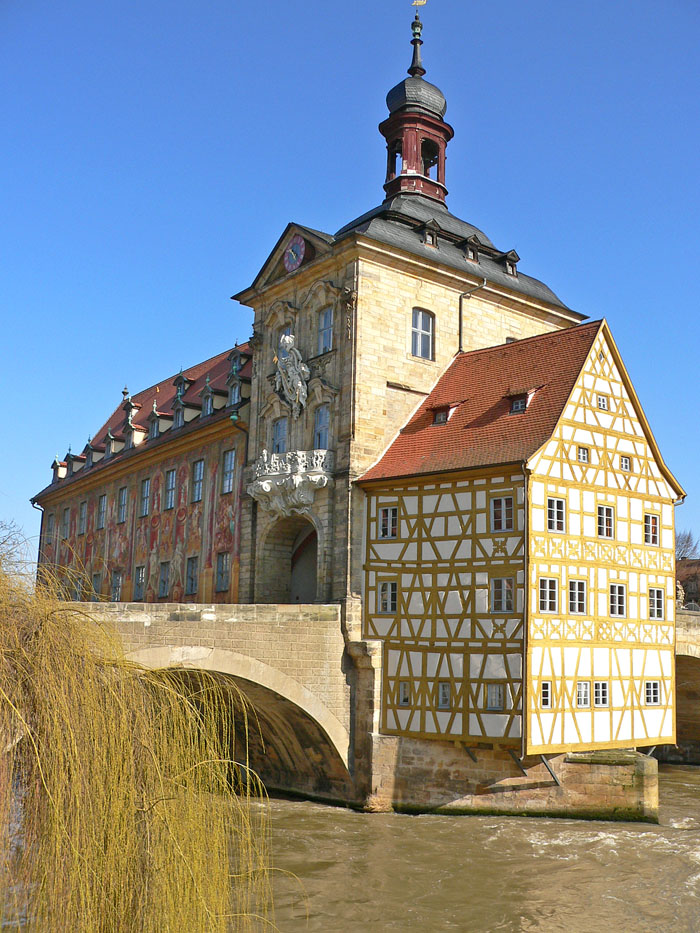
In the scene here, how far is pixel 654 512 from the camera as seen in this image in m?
23.0

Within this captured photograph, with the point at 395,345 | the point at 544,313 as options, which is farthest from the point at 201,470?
the point at 544,313

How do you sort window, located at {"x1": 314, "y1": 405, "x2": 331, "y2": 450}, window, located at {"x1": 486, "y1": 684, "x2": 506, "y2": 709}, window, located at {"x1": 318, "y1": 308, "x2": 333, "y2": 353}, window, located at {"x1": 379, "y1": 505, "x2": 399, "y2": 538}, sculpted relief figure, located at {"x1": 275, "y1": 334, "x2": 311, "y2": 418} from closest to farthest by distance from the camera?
window, located at {"x1": 486, "y1": 684, "x2": 506, "y2": 709} → window, located at {"x1": 379, "y1": 505, "x2": 399, "y2": 538} → window, located at {"x1": 314, "y1": 405, "x2": 331, "y2": 450} → window, located at {"x1": 318, "y1": 308, "x2": 333, "y2": 353} → sculpted relief figure, located at {"x1": 275, "y1": 334, "x2": 311, "y2": 418}

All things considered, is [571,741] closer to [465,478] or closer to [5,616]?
[465,478]

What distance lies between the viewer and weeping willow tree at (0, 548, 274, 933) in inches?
269

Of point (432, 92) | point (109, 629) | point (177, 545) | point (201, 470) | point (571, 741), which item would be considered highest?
point (432, 92)

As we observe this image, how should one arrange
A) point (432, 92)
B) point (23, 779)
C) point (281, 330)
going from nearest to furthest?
point (23, 779)
point (281, 330)
point (432, 92)

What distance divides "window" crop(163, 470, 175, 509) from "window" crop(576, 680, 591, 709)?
15.9 m

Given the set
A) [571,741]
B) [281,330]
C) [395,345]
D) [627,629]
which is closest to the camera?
→ [571,741]

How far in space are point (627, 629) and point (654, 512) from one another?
2871 millimetres

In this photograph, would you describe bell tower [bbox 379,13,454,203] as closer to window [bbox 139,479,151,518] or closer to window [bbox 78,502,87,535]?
window [bbox 139,479,151,518]

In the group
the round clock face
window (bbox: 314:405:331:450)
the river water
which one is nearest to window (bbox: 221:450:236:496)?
window (bbox: 314:405:331:450)

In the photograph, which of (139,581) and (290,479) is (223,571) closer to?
(290,479)

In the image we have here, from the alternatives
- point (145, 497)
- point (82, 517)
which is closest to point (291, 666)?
point (145, 497)

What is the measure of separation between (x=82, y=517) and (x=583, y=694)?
24861 millimetres
